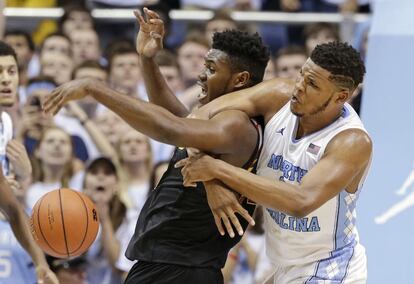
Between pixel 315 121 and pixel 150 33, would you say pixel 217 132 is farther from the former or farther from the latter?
pixel 150 33

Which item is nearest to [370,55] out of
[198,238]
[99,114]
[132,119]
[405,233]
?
[405,233]

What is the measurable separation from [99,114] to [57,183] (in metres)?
0.62

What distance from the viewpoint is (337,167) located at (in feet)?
12.0

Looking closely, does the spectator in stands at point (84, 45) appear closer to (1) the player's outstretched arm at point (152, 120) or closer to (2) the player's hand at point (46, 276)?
(2) the player's hand at point (46, 276)

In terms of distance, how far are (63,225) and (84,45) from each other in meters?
3.17

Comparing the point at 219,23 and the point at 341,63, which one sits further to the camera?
the point at 219,23

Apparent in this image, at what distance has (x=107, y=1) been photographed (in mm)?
7949

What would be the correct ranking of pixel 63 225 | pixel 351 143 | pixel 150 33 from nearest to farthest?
pixel 351 143 < pixel 150 33 < pixel 63 225

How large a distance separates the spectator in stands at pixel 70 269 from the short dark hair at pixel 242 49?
3.09m

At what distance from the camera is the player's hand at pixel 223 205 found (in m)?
3.73

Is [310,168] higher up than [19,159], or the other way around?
[310,168]

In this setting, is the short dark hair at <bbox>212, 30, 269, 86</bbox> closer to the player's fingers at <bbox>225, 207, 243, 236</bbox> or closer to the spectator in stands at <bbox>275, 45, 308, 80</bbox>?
the player's fingers at <bbox>225, 207, 243, 236</bbox>

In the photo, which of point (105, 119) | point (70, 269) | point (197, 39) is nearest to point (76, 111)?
point (105, 119)

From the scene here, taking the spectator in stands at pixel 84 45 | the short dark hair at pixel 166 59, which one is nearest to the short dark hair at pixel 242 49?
the short dark hair at pixel 166 59
